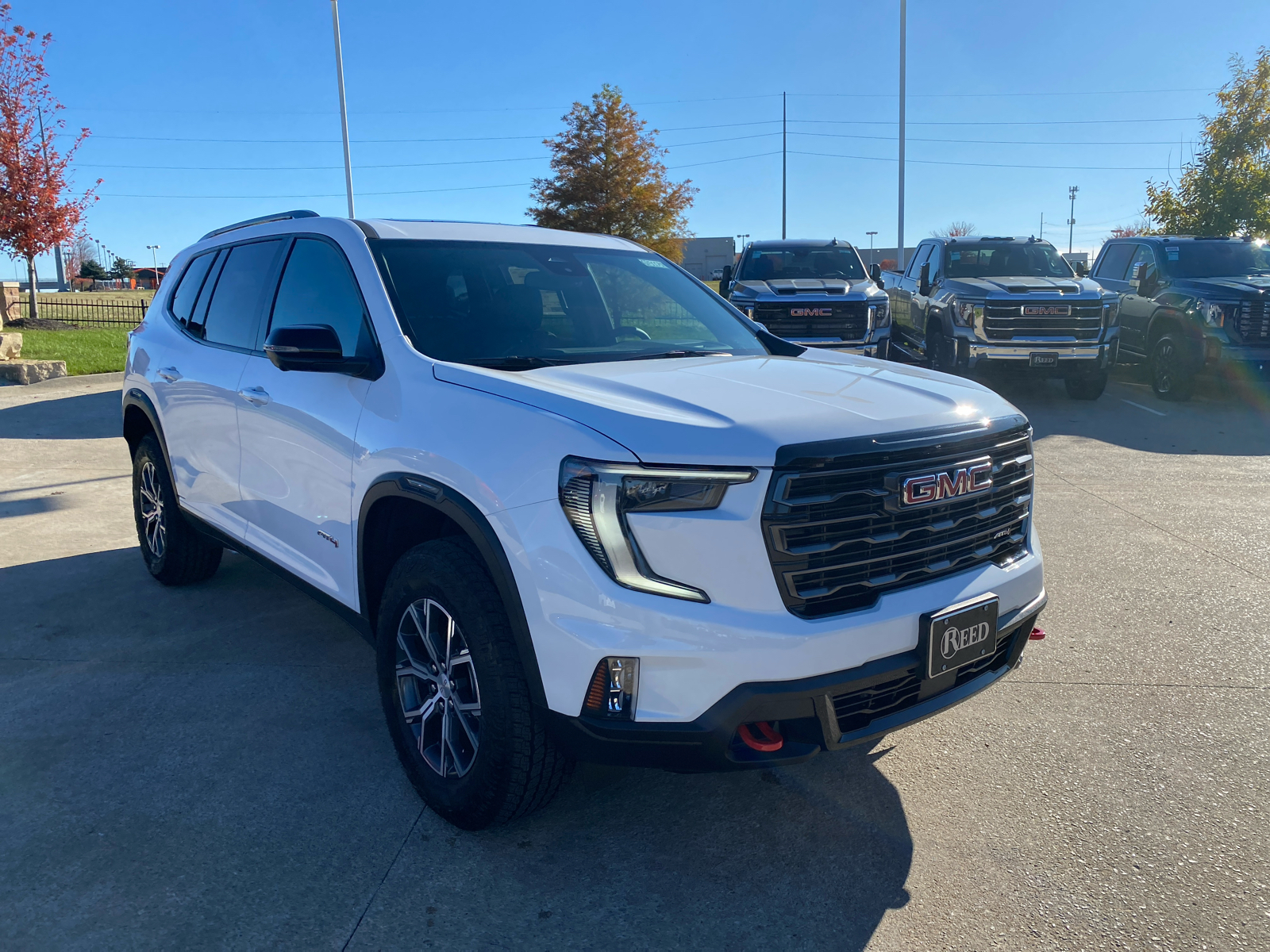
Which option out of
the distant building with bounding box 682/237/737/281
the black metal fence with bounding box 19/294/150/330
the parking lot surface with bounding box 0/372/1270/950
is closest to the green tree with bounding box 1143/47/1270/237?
the parking lot surface with bounding box 0/372/1270/950

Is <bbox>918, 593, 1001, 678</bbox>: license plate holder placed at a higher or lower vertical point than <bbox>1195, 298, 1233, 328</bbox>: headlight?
lower

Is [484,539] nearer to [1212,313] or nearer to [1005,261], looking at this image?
[1212,313]

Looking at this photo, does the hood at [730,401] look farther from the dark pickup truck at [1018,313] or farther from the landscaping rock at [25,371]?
the landscaping rock at [25,371]

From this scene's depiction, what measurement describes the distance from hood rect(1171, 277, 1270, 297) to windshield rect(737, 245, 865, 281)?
4055 mm

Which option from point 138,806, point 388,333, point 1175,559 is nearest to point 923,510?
point 388,333

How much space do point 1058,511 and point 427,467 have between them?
551 cm

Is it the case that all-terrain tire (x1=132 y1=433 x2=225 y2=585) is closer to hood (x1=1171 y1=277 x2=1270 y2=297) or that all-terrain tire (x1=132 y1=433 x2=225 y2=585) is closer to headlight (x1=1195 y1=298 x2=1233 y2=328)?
headlight (x1=1195 y1=298 x2=1233 y2=328)

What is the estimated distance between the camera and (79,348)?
17.6 metres

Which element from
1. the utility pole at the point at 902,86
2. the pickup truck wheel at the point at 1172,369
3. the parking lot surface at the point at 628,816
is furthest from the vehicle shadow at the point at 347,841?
the utility pole at the point at 902,86

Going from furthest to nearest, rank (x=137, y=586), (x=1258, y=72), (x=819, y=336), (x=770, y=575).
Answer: (x=1258, y=72)
(x=819, y=336)
(x=137, y=586)
(x=770, y=575)

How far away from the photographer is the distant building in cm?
8206

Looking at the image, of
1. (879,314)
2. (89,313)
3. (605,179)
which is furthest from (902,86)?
(89,313)

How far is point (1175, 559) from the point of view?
583 cm

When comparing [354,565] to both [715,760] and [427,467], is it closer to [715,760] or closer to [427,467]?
[427,467]
